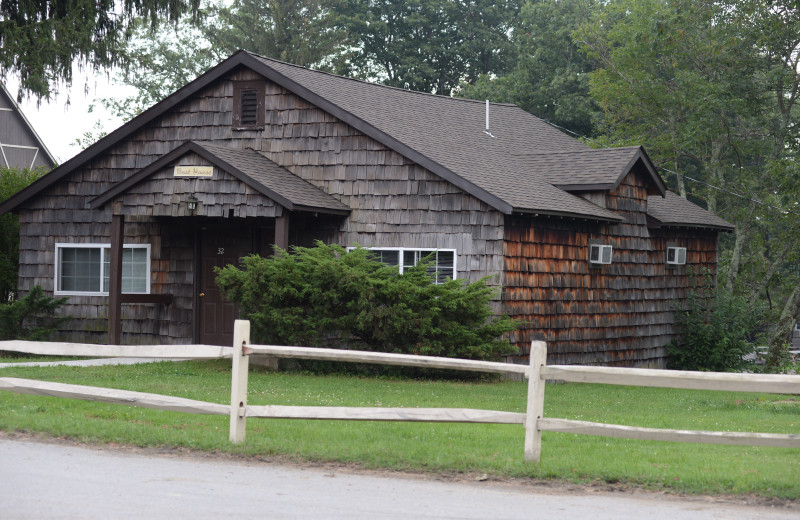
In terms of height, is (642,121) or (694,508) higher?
(642,121)

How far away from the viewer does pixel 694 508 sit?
683 centimetres

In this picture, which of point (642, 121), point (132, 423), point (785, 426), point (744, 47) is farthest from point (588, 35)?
point (132, 423)

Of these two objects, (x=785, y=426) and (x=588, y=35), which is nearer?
A: (x=785, y=426)

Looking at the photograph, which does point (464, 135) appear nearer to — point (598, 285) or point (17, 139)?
Result: point (598, 285)

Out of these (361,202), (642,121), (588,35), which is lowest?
(361,202)

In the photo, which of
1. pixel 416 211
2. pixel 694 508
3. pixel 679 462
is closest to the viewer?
pixel 694 508

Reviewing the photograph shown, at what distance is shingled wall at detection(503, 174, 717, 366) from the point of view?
1755 centimetres

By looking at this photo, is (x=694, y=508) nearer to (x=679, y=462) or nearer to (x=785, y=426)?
(x=679, y=462)

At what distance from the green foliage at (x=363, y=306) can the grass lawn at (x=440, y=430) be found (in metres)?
0.94

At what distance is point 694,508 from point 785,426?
508 cm

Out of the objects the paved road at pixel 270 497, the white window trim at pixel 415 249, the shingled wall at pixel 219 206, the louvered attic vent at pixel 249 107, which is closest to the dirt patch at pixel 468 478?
the paved road at pixel 270 497

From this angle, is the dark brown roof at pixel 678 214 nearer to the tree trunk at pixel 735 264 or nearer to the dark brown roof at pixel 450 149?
the dark brown roof at pixel 450 149

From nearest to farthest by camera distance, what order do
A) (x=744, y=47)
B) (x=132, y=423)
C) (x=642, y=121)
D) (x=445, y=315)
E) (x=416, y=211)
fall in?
(x=132, y=423)
(x=445, y=315)
(x=416, y=211)
(x=744, y=47)
(x=642, y=121)

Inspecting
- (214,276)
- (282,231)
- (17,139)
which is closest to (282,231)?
(282,231)
